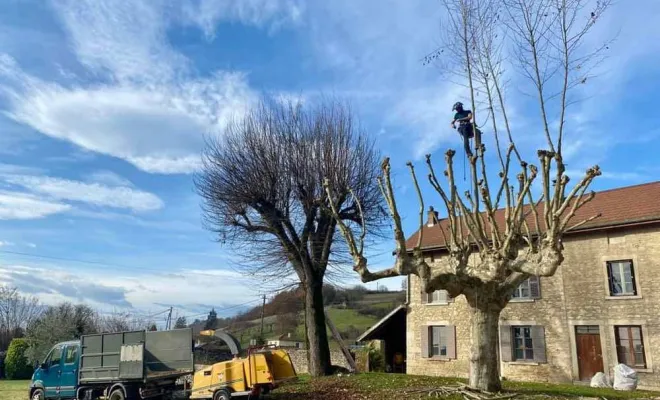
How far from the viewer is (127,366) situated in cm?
1578

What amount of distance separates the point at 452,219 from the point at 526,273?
2.19m

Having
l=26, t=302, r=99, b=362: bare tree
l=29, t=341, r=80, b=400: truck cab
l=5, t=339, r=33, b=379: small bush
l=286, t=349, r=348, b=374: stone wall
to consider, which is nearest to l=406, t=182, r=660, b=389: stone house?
l=286, t=349, r=348, b=374: stone wall

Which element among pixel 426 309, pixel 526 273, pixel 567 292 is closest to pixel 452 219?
pixel 526 273

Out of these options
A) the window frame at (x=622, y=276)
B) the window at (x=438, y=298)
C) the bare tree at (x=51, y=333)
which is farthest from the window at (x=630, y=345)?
the bare tree at (x=51, y=333)

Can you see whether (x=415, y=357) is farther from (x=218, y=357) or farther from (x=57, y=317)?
(x=57, y=317)

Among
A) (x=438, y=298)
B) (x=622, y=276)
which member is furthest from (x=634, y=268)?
(x=438, y=298)

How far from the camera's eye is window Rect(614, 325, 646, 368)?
63.8 feet

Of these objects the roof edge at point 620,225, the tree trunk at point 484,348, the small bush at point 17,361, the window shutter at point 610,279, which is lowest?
the small bush at point 17,361

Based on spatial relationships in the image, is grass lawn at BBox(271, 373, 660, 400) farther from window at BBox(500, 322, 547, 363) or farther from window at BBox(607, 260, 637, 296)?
window at BBox(500, 322, 547, 363)

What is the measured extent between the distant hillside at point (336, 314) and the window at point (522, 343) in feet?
87.1

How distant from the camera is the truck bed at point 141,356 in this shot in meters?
15.7

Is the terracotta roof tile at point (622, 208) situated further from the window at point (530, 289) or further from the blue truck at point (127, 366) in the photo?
the blue truck at point (127, 366)

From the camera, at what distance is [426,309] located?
25.5 meters

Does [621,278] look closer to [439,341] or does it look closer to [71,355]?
[439,341]
